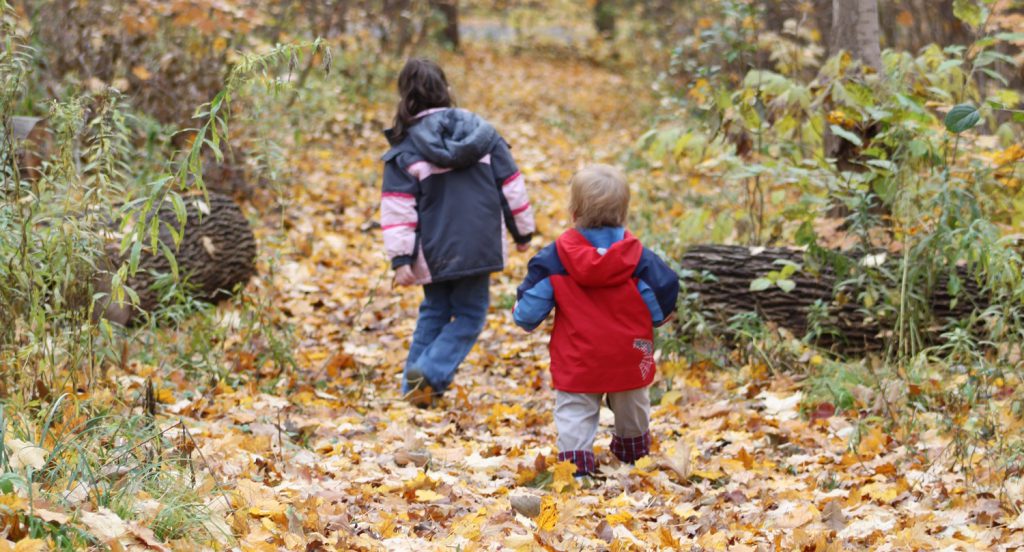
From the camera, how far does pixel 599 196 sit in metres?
4.10

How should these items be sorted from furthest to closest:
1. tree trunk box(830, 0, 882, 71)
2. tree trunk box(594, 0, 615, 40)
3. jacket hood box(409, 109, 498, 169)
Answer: tree trunk box(594, 0, 615, 40) < tree trunk box(830, 0, 882, 71) < jacket hood box(409, 109, 498, 169)

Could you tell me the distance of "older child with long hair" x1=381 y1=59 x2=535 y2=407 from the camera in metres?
5.14

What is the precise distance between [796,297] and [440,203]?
2.02 meters

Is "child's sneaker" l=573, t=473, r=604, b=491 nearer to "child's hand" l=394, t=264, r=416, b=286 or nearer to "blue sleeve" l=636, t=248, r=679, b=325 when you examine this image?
"blue sleeve" l=636, t=248, r=679, b=325

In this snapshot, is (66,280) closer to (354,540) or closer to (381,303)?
(354,540)

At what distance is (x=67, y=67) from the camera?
872cm

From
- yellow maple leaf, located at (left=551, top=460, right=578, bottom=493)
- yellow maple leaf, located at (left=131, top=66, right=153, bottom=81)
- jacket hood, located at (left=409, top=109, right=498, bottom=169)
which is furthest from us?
yellow maple leaf, located at (left=131, top=66, right=153, bottom=81)

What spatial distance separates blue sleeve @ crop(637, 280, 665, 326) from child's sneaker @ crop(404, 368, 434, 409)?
59.7 inches

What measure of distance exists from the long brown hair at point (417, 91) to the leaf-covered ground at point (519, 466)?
1407 mm

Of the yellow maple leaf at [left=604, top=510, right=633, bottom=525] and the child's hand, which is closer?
the yellow maple leaf at [left=604, top=510, right=633, bottom=525]

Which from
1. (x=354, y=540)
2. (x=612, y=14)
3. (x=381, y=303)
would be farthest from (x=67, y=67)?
(x=612, y=14)

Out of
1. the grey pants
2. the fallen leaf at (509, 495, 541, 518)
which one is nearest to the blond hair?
the grey pants

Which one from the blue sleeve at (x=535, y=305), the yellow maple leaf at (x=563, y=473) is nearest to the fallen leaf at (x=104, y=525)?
the yellow maple leaf at (x=563, y=473)

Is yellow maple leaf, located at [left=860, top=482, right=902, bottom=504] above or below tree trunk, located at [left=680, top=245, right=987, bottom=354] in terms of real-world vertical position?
below
